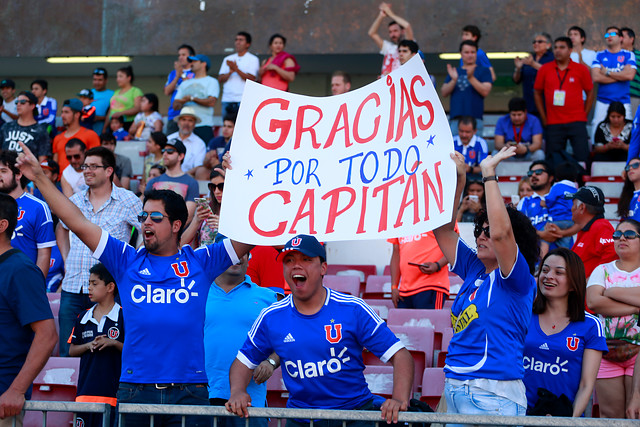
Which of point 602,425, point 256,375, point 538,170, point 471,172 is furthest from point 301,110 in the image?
point 471,172

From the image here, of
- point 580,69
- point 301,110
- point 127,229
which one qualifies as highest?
point 580,69

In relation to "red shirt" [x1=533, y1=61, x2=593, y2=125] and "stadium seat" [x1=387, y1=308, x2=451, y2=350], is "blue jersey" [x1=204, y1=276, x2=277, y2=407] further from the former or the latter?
"red shirt" [x1=533, y1=61, x2=593, y2=125]

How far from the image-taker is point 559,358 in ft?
15.9

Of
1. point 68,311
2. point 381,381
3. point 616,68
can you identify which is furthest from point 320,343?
point 616,68

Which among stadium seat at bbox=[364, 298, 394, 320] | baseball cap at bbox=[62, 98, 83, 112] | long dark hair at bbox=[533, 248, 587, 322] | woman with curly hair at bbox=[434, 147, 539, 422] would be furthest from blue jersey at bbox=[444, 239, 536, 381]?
baseball cap at bbox=[62, 98, 83, 112]

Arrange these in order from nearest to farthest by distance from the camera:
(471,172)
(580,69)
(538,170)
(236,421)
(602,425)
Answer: (602,425), (236,421), (538,170), (471,172), (580,69)

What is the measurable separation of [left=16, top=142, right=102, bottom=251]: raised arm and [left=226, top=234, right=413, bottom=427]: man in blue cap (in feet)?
3.27

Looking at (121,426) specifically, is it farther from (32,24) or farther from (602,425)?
(32,24)

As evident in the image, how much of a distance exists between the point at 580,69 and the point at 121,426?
340 inches

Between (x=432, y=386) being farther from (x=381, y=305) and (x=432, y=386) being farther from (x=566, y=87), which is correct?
(x=566, y=87)

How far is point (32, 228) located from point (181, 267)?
2.28m

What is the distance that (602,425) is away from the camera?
11.8 feet

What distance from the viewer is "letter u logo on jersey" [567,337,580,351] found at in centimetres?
486

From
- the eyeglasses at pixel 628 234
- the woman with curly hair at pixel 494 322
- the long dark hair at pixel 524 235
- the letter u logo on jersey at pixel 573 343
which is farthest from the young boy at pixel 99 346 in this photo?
the eyeglasses at pixel 628 234
